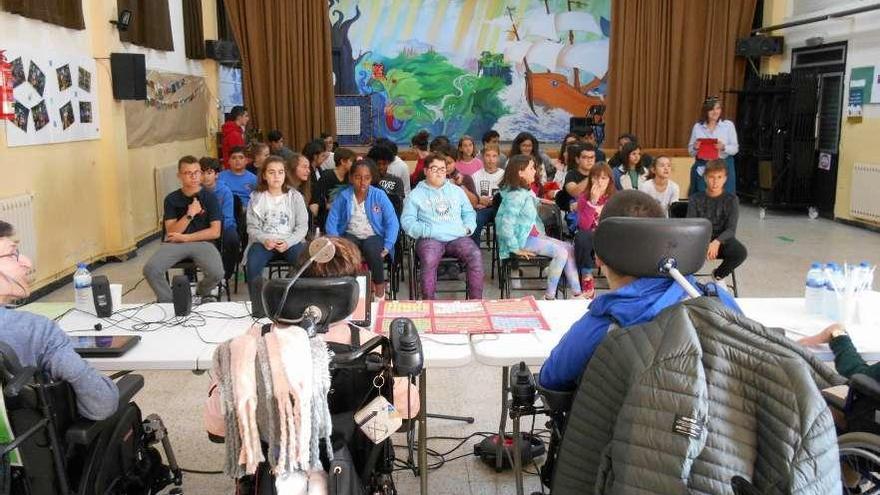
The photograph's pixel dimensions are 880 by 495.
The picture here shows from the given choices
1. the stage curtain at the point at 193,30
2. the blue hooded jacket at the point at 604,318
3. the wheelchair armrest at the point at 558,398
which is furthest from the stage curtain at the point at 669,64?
the wheelchair armrest at the point at 558,398

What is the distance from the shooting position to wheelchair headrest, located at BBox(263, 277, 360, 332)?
1739 mm

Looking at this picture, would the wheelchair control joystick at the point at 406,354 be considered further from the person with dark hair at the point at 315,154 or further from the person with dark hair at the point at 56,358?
the person with dark hair at the point at 315,154

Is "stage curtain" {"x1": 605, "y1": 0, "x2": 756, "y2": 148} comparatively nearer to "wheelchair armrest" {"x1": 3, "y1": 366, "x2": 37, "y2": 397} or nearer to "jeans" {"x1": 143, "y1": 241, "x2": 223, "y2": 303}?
"jeans" {"x1": 143, "y1": 241, "x2": 223, "y2": 303}

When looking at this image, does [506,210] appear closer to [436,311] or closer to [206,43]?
[436,311]

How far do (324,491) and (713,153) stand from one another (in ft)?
25.1

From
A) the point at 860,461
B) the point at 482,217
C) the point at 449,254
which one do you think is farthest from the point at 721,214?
the point at 860,461

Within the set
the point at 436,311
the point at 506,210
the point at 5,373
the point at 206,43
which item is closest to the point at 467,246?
the point at 506,210

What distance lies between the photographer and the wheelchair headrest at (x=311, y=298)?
1.74 m

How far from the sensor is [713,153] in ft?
27.6

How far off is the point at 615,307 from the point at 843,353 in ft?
3.10

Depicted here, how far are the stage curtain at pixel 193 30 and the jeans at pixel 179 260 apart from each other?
4588 millimetres

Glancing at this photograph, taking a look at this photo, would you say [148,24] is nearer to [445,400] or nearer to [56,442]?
[445,400]

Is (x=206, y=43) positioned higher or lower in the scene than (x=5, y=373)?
higher

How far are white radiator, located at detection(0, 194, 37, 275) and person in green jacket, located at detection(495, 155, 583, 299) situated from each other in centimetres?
331
